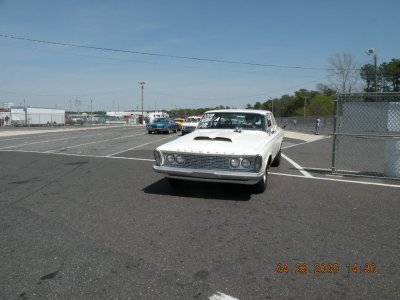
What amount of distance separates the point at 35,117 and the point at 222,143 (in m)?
57.3

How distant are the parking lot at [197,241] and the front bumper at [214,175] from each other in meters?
0.39

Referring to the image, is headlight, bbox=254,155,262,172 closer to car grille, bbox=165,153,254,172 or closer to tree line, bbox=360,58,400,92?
car grille, bbox=165,153,254,172

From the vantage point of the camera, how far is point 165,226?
469 cm

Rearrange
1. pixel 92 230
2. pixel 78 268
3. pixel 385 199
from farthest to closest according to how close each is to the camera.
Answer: pixel 385 199 < pixel 92 230 < pixel 78 268

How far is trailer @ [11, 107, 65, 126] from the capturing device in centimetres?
5519

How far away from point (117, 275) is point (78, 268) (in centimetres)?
44

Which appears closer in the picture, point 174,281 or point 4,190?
point 174,281

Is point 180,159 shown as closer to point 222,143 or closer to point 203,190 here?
point 222,143

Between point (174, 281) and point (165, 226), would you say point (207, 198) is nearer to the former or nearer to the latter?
point (165, 226)

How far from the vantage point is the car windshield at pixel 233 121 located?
780cm

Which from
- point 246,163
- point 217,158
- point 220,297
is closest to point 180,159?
point 217,158

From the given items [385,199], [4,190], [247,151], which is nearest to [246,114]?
[247,151]

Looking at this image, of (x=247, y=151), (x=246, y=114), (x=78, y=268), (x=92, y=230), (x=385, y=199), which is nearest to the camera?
(x=78, y=268)
